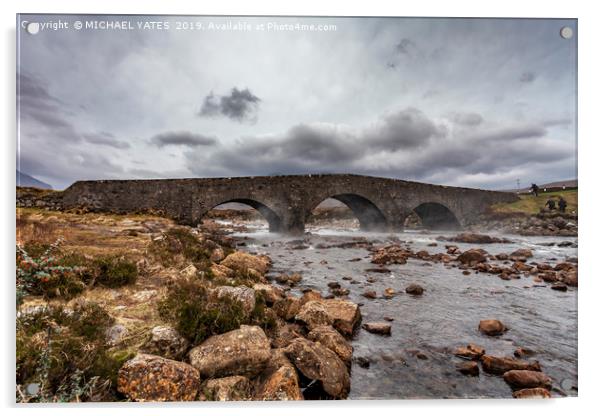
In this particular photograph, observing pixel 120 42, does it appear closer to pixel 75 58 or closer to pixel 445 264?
pixel 75 58

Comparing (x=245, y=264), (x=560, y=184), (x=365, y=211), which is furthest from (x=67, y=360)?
(x=365, y=211)

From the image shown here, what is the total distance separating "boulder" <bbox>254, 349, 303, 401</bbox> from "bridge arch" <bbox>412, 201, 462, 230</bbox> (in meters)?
20.5

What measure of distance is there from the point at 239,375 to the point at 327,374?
0.96m

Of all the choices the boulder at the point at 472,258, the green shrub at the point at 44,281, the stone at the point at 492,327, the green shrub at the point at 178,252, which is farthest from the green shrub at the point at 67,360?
the boulder at the point at 472,258

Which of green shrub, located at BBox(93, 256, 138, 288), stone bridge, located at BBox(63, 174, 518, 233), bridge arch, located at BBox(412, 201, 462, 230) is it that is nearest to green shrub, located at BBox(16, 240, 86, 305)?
green shrub, located at BBox(93, 256, 138, 288)

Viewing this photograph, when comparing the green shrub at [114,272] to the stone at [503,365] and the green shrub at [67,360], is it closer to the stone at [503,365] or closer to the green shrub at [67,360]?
Answer: the green shrub at [67,360]

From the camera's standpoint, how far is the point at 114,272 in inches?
169

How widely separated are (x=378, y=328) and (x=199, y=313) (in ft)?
9.14

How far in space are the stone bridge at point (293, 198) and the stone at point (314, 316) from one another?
758 centimetres

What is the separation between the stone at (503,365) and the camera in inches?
139

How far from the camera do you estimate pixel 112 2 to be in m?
4.18
